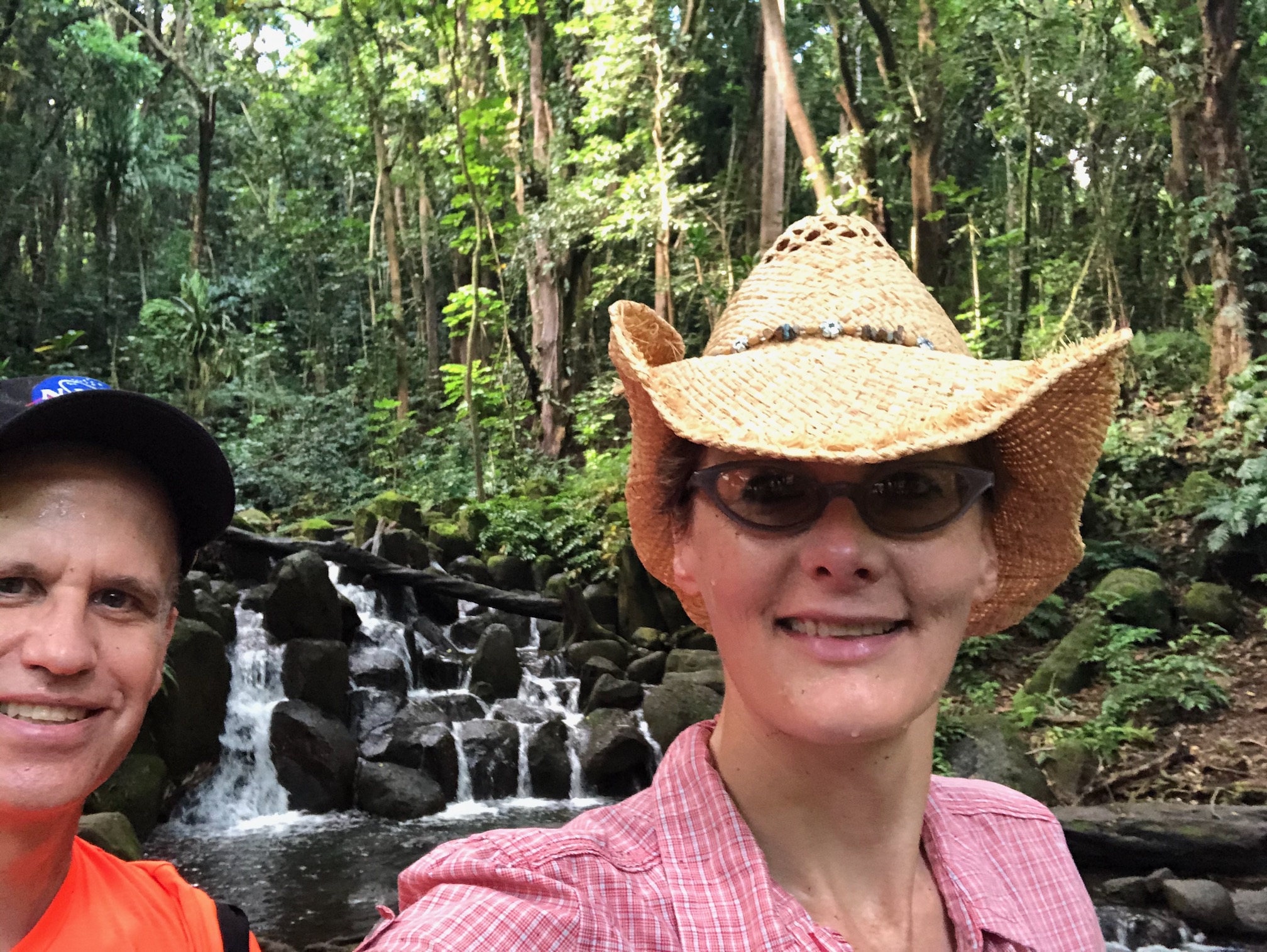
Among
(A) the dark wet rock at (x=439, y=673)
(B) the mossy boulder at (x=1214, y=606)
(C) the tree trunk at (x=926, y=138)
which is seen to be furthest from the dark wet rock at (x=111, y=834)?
(C) the tree trunk at (x=926, y=138)

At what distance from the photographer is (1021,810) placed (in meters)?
1.55

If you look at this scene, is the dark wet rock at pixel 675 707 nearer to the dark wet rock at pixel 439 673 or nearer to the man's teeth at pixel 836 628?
the dark wet rock at pixel 439 673

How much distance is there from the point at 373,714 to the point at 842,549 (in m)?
7.87

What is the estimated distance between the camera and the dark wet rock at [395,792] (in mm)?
7152

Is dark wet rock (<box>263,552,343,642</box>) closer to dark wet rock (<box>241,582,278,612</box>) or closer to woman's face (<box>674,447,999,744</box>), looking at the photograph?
dark wet rock (<box>241,582,278,612</box>)

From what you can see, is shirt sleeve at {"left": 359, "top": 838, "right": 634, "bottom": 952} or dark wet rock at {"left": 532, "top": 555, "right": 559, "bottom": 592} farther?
dark wet rock at {"left": 532, "top": 555, "right": 559, "bottom": 592}

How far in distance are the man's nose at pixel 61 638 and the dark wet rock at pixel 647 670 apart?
27.2 ft

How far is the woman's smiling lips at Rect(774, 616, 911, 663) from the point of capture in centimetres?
105

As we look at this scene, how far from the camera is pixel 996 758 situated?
6738 mm

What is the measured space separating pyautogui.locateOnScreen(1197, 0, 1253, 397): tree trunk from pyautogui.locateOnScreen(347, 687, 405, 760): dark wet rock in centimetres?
930

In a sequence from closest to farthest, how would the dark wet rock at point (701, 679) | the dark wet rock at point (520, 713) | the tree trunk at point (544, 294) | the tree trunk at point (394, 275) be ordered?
the dark wet rock at point (701, 679)
the dark wet rock at point (520, 713)
the tree trunk at point (544, 294)
the tree trunk at point (394, 275)

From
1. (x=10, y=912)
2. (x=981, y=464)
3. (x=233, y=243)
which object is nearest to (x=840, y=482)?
(x=981, y=464)

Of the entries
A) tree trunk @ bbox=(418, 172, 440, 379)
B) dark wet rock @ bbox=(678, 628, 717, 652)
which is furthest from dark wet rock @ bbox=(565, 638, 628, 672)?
tree trunk @ bbox=(418, 172, 440, 379)

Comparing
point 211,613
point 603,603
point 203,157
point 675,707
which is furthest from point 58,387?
point 203,157
